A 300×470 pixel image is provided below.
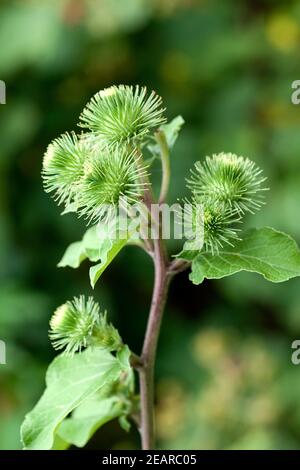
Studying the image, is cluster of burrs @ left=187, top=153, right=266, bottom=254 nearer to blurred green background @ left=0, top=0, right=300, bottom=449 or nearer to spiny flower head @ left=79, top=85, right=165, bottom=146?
spiny flower head @ left=79, top=85, right=165, bottom=146

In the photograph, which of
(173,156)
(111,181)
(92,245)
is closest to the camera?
(111,181)

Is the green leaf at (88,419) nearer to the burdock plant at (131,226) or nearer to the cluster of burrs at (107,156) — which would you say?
the burdock plant at (131,226)

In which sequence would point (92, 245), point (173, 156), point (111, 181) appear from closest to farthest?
1. point (111, 181)
2. point (92, 245)
3. point (173, 156)

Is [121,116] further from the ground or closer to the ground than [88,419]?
further from the ground

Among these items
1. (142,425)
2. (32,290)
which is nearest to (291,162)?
(32,290)

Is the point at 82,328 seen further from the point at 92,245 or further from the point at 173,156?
the point at 173,156

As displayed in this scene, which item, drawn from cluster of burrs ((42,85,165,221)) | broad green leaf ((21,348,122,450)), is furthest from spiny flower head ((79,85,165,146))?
broad green leaf ((21,348,122,450))

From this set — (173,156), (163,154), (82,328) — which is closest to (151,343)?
(82,328)

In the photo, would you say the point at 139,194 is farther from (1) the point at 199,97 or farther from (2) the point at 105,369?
(1) the point at 199,97
